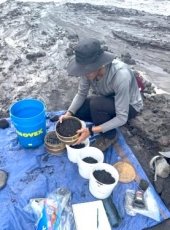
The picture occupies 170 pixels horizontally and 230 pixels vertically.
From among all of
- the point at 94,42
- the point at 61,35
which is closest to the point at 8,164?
the point at 94,42

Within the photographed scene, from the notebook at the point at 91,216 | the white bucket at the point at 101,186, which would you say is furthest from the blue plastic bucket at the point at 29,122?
the notebook at the point at 91,216

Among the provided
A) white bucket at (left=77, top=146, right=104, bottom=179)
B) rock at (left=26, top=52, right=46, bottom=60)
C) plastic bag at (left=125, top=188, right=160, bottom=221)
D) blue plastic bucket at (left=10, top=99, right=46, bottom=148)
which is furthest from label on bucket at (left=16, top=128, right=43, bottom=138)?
rock at (left=26, top=52, right=46, bottom=60)

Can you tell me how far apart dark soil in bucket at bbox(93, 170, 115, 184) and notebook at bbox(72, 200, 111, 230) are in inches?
7.6

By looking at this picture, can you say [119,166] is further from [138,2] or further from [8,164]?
[138,2]

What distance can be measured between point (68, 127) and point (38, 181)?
0.61 meters

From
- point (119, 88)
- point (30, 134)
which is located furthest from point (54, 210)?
Result: point (119, 88)

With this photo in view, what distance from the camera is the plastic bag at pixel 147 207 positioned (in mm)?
2471

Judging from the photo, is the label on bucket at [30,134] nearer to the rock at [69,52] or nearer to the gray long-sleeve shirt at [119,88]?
the gray long-sleeve shirt at [119,88]

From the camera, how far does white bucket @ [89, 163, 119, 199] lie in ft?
8.02

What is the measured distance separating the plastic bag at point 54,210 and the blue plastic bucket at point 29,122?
2.12ft

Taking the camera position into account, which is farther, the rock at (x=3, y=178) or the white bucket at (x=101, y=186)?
the rock at (x=3, y=178)

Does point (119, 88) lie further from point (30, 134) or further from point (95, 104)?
point (30, 134)

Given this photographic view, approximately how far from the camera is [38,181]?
8.99 ft

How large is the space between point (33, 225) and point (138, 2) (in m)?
7.46
